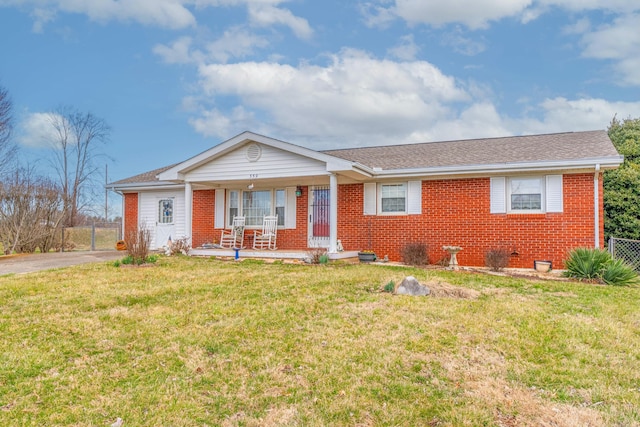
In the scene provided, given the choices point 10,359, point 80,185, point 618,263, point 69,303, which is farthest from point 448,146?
point 80,185

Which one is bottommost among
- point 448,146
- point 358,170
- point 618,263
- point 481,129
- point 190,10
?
point 618,263

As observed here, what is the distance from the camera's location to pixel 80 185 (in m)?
25.8

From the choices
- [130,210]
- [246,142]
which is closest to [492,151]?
[246,142]

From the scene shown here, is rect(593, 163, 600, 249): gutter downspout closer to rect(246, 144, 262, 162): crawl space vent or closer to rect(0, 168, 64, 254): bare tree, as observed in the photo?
rect(246, 144, 262, 162): crawl space vent

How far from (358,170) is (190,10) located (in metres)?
7.50

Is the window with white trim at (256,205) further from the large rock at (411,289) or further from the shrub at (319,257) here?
the large rock at (411,289)

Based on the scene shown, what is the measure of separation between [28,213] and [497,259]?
16.0m

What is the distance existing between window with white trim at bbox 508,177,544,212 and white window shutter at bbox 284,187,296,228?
6470 millimetres

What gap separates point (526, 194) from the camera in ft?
35.8

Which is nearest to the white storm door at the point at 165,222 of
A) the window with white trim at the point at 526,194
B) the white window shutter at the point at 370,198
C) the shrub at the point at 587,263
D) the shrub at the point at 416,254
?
the white window shutter at the point at 370,198

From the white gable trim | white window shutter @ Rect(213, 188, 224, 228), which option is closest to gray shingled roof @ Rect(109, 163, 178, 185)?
white window shutter @ Rect(213, 188, 224, 228)

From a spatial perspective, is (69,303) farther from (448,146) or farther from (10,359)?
(448,146)

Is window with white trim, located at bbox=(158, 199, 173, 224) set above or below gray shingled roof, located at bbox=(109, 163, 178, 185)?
below

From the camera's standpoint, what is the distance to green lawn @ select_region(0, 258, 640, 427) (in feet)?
10.1
